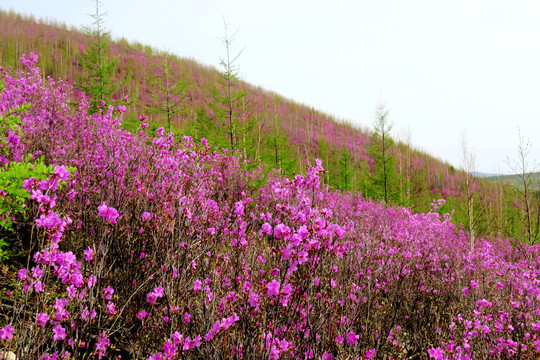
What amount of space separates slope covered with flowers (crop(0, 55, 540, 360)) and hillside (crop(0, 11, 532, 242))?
232 inches

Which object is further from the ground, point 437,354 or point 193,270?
point 193,270

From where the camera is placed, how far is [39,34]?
2153cm

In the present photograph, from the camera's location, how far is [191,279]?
273 cm

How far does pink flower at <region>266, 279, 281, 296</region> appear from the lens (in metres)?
1.86

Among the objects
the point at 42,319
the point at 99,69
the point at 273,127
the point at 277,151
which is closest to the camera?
the point at 42,319

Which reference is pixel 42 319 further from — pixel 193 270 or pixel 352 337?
pixel 352 337

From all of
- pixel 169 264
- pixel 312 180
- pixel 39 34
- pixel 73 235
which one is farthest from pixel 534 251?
pixel 39 34

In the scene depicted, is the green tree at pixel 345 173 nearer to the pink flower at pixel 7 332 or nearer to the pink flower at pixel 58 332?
the pink flower at pixel 58 332

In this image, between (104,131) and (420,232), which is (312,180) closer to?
(104,131)

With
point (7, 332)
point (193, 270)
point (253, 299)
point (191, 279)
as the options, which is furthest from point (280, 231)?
point (7, 332)

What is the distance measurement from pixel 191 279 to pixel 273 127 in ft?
44.7

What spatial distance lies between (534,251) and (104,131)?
11362 mm

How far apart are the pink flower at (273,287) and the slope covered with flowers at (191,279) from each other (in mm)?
15

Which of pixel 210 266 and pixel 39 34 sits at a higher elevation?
pixel 39 34
